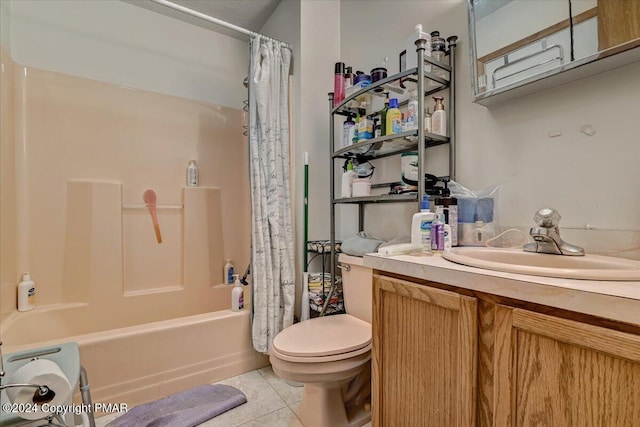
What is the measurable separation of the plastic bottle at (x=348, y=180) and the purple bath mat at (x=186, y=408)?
1202 millimetres

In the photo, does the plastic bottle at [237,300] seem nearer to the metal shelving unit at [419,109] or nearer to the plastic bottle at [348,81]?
the metal shelving unit at [419,109]

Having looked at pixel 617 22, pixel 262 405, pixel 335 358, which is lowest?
pixel 262 405

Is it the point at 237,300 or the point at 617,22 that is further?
the point at 237,300

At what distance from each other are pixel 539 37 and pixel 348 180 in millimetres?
975

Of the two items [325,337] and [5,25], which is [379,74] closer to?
[325,337]

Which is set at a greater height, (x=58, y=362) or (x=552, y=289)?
(x=552, y=289)

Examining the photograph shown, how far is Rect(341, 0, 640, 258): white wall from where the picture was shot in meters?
0.87

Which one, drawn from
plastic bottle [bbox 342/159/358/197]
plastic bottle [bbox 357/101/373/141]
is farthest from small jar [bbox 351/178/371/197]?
plastic bottle [bbox 357/101/373/141]

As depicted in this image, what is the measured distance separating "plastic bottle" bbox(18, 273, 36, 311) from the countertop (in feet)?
6.89

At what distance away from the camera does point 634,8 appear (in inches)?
31.9

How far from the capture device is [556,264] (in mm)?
845

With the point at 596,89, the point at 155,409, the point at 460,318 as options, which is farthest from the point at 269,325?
the point at 596,89

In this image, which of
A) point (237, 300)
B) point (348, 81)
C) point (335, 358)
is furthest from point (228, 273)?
point (348, 81)

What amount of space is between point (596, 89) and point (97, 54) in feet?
8.61
